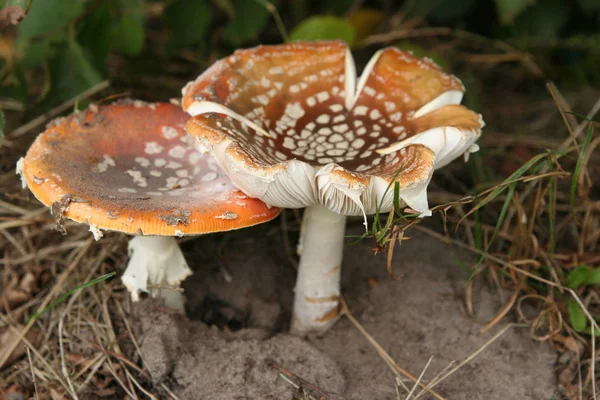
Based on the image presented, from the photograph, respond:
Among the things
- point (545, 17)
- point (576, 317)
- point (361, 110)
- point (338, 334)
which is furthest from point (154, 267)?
point (545, 17)

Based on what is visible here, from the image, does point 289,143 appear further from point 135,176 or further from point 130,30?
point 130,30

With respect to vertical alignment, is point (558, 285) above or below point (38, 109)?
below

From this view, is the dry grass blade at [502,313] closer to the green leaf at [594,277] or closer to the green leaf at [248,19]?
the green leaf at [594,277]

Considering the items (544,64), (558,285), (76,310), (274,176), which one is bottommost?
(76,310)

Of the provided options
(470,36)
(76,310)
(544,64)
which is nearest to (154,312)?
(76,310)

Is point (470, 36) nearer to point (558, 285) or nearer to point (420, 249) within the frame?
point (420, 249)

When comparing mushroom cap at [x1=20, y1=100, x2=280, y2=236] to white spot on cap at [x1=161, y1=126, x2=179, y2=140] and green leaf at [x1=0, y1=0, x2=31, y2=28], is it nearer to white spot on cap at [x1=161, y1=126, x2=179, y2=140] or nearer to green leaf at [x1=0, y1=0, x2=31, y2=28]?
white spot on cap at [x1=161, y1=126, x2=179, y2=140]

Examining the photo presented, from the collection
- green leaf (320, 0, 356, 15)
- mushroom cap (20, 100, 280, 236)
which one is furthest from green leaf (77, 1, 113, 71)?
green leaf (320, 0, 356, 15)

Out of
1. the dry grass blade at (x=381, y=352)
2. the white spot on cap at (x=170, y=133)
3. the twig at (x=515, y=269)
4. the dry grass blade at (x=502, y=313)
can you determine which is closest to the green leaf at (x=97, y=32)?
the white spot on cap at (x=170, y=133)
